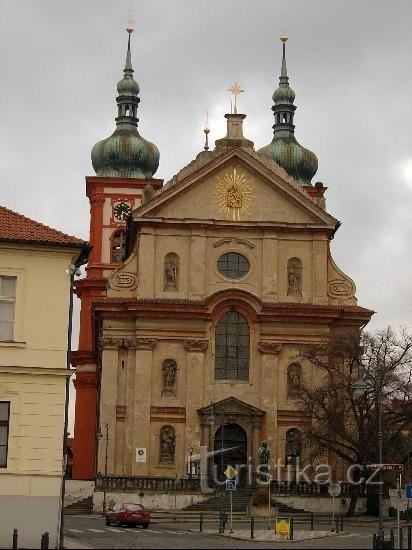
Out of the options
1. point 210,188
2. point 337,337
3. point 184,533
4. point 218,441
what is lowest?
point 184,533

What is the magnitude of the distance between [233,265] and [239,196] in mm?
4017

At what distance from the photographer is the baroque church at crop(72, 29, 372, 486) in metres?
64.1

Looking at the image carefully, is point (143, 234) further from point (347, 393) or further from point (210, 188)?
point (347, 393)

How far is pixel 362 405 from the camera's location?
2229 inches

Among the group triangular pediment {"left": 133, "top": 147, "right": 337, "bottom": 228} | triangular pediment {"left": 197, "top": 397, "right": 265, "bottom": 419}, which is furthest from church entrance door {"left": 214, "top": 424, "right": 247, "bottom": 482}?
triangular pediment {"left": 133, "top": 147, "right": 337, "bottom": 228}

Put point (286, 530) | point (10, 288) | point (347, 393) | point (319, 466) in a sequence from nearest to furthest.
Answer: point (10, 288)
point (286, 530)
point (347, 393)
point (319, 466)

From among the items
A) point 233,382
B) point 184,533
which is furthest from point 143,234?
point 184,533

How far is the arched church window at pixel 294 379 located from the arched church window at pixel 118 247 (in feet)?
64.9

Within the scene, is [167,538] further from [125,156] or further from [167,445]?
[125,156]

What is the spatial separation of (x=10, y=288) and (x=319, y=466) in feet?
113

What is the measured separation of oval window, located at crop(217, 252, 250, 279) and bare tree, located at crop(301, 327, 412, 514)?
8.30 m

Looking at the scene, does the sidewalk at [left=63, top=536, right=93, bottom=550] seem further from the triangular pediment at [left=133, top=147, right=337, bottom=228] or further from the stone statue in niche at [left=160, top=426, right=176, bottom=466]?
the triangular pediment at [left=133, top=147, right=337, bottom=228]

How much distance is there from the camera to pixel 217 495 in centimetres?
6047

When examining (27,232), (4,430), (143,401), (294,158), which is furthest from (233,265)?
(4,430)
